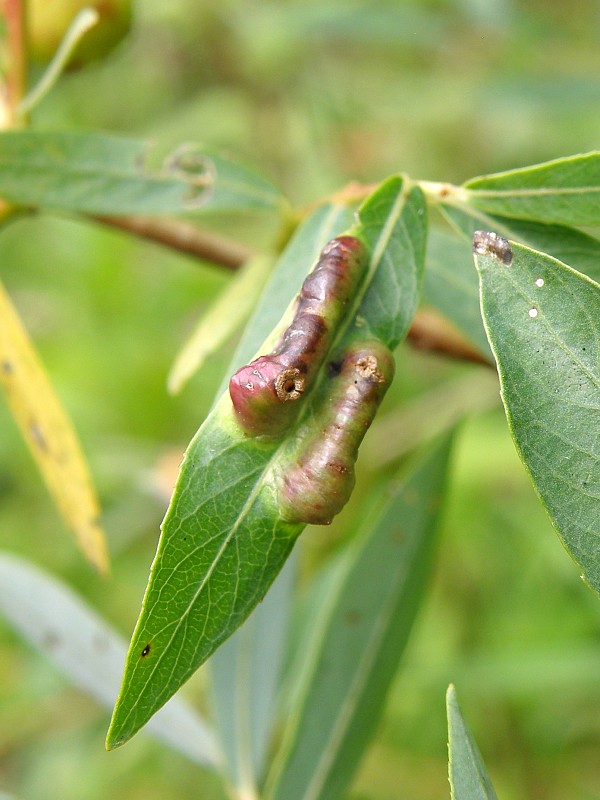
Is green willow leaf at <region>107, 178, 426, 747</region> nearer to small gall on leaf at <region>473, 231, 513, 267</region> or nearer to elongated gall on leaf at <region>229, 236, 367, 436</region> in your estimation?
elongated gall on leaf at <region>229, 236, 367, 436</region>

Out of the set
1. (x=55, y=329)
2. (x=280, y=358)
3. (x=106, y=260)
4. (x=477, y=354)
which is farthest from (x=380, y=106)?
(x=280, y=358)

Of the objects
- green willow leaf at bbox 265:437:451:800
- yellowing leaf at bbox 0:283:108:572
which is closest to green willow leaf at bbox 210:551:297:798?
green willow leaf at bbox 265:437:451:800

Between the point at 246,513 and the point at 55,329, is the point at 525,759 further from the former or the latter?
the point at 55,329

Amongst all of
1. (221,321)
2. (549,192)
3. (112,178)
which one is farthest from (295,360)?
(112,178)

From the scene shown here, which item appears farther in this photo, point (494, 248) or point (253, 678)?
point (253, 678)

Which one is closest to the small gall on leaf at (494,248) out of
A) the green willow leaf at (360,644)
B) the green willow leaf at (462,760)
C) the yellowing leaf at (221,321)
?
the green willow leaf at (462,760)

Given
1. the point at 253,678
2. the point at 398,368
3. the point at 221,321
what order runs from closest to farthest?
the point at 221,321 < the point at 253,678 < the point at 398,368

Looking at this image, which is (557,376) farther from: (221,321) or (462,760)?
Result: (221,321)
